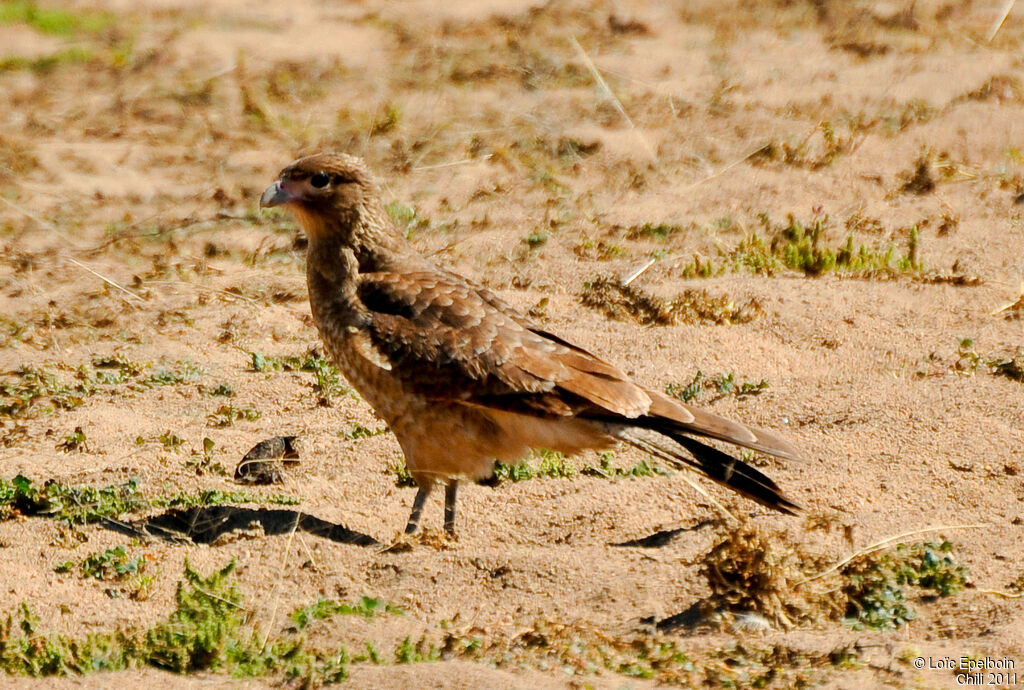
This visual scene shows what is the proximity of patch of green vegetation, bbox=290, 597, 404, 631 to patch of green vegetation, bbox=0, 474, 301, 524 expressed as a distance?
102 centimetres

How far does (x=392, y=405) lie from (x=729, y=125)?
5320mm

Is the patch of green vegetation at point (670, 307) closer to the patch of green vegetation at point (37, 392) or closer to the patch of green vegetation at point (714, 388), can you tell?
the patch of green vegetation at point (714, 388)

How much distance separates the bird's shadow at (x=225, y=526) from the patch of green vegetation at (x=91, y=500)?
0.20ft

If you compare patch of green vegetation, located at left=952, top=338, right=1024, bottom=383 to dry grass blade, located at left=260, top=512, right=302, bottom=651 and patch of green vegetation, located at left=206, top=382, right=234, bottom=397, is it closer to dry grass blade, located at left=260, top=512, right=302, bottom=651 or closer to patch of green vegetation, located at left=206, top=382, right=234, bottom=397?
dry grass blade, located at left=260, top=512, right=302, bottom=651

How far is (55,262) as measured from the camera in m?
Answer: 8.62

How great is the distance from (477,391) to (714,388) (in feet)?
4.86

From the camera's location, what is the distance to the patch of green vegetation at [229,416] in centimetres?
655

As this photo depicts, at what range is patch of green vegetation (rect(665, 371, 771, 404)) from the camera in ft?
21.5

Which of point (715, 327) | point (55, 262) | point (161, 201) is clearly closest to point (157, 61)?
point (161, 201)

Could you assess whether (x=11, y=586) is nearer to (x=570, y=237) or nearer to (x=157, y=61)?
(x=570, y=237)

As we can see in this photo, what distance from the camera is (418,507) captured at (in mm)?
5824

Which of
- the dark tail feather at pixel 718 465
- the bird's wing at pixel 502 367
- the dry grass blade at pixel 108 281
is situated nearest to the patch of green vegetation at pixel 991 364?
the bird's wing at pixel 502 367

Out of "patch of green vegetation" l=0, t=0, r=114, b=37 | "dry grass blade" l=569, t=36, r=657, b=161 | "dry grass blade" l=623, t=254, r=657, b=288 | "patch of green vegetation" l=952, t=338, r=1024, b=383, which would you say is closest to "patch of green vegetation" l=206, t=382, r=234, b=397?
"dry grass blade" l=623, t=254, r=657, b=288

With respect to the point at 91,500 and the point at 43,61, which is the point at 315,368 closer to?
the point at 91,500
